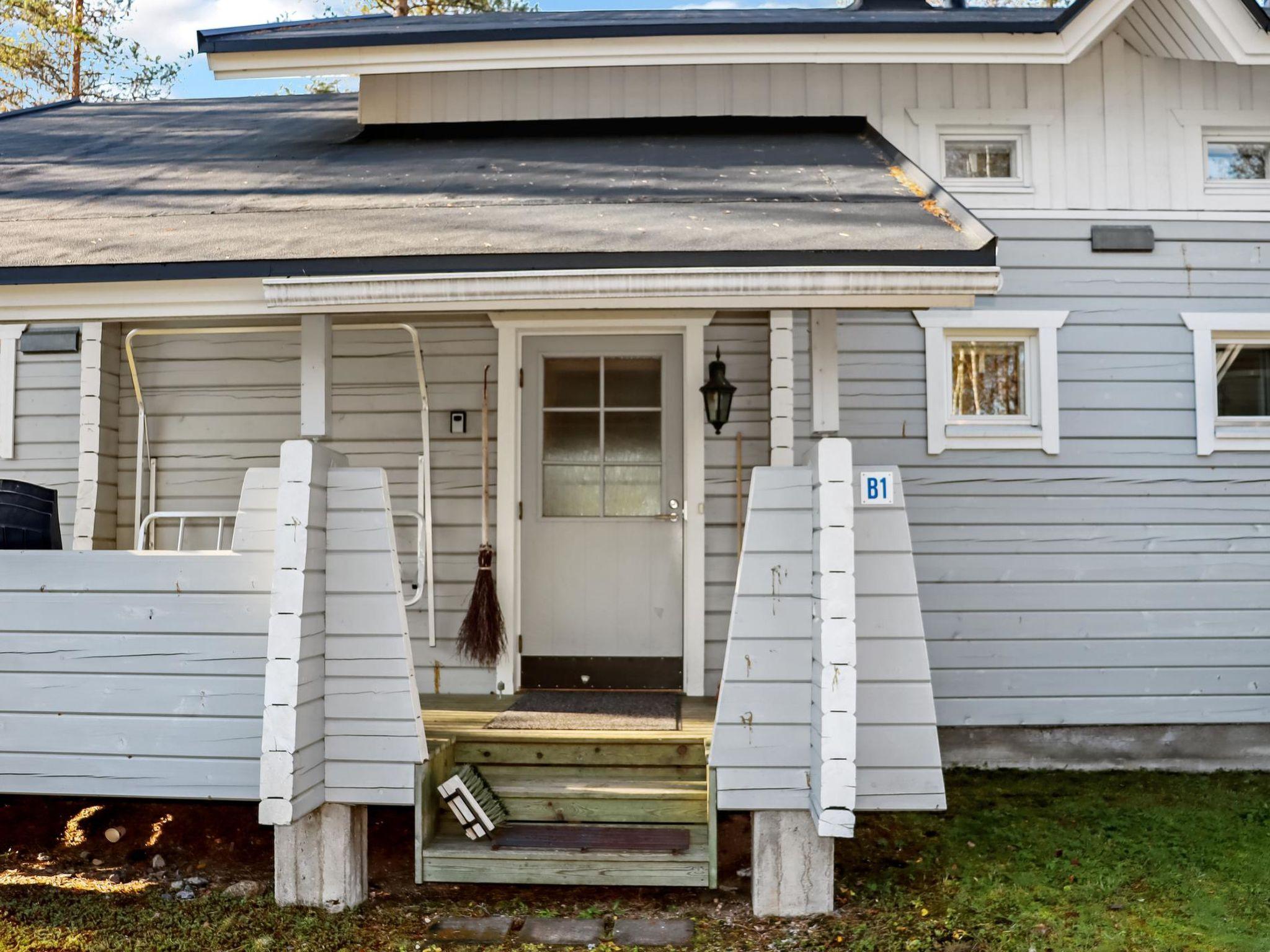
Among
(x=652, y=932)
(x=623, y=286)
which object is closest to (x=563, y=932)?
(x=652, y=932)

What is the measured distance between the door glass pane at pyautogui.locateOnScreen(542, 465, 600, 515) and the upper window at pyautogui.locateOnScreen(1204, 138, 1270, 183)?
3.54 meters

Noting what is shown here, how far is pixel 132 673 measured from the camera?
3.83 meters

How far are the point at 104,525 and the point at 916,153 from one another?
461cm

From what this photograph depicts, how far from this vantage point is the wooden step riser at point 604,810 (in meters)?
3.91

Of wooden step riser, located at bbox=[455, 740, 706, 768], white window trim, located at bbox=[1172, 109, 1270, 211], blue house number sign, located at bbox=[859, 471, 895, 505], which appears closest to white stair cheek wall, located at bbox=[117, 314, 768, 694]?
wooden step riser, located at bbox=[455, 740, 706, 768]

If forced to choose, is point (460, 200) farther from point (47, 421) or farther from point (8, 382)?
point (8, 382)

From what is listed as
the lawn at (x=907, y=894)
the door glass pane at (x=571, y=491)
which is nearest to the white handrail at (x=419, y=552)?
the door glass pane at (x=571, y=491)

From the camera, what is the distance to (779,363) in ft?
16.9

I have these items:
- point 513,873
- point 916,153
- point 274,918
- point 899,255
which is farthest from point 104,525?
point 916,153

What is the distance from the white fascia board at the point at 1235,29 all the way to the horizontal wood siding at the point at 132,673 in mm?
4888

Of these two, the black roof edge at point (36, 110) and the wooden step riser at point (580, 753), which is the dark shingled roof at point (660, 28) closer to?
the black roof edge at point (36, 110)

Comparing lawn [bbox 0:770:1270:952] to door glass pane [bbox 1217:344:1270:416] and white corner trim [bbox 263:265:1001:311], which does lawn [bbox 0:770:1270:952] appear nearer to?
door glass pane [bbox 1217:344:1270:416]

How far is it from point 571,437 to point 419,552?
0.94 meters

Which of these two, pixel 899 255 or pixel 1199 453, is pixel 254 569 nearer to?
pixel 899 255
